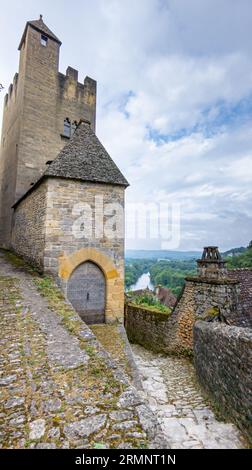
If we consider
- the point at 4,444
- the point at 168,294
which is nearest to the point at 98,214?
the point at 4,444

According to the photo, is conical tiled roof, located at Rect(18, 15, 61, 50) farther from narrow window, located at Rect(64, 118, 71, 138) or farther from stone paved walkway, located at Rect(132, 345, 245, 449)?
stone paved walkway, located at Rect(132, 345, 245, 449)

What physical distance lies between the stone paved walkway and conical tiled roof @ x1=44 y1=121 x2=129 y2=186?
20.8 ft

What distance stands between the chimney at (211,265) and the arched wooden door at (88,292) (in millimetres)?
3407

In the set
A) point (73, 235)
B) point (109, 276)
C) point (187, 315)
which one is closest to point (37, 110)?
point (73, 235)

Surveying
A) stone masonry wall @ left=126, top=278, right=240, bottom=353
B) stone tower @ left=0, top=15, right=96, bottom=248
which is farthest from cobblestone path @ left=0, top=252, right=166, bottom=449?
stone tower @ left=0, top=15, right=96, bottom=248

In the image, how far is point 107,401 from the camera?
9.06 feet

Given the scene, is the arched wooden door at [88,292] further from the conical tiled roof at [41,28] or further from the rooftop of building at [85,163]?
the conical tiled roof at [41,28]

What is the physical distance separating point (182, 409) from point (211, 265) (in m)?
A: 4.16

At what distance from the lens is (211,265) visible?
7820mm

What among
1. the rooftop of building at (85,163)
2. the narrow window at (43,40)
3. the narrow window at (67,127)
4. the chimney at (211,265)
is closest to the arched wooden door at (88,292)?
the rooftop of building at (85,163)

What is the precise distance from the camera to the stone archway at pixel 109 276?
779 centimetres

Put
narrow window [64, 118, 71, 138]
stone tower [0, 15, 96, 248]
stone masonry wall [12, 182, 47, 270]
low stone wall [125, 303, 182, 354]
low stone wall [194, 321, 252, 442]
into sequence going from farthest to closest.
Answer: narrow window [64, 118, 71, 138] → stone tower [0, 15, 96, 248] → low stone wall [125, 303, 182, 354] → stone masonry wall [12, 182, 47, 270] → low stone wall [194, 321, 252, 442]

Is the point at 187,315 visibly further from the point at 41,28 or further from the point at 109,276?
the point at 41,28

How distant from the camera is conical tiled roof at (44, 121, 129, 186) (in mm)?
7938
